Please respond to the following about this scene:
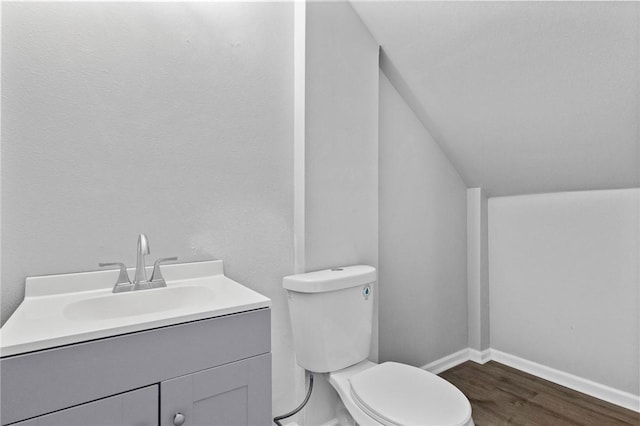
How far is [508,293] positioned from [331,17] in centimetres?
205

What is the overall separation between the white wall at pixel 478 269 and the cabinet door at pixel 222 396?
1867 mm

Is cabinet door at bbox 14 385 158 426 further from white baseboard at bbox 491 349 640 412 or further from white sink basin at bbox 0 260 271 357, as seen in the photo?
white baseboard at bbox 491 349 640 412

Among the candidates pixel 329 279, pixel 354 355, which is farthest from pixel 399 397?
pixel 329 279

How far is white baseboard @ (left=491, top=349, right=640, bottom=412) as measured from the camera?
1734 millimetres

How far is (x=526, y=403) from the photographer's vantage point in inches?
70.8

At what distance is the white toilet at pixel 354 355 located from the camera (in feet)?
3.73

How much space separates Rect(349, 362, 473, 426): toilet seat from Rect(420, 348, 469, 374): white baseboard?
87 centimetres

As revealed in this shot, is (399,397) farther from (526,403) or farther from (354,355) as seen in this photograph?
(526,403)

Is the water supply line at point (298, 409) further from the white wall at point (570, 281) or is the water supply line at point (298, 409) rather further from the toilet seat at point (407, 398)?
the white wall at point (570, 281)

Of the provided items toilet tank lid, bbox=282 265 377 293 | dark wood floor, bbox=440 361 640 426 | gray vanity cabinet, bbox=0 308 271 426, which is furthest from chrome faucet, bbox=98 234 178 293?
dark wood floor, bbox=440 361 640 426

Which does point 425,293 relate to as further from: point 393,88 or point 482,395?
point 393,88

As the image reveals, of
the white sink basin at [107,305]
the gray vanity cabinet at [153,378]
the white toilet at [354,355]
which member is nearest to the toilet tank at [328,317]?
the white toilet at [354,355]

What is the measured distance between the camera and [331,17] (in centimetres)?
159

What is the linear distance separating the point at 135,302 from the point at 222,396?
1.43 ft
